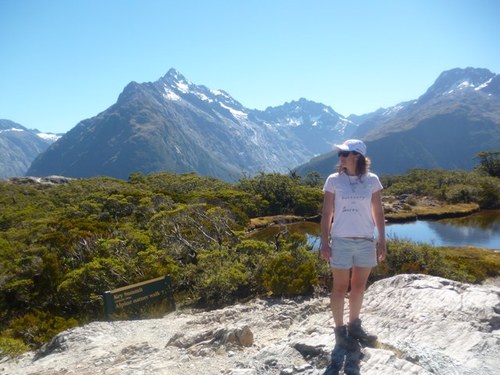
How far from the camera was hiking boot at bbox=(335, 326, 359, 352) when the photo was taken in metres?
4.56

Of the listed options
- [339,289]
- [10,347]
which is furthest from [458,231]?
[10,347]

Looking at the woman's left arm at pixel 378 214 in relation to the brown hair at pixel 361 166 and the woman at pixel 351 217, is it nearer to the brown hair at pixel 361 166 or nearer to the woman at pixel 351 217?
the woman at pixel 351 217

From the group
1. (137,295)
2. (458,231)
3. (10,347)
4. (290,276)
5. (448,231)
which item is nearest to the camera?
(10,347)

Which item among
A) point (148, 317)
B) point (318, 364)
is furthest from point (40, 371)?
point (318, 364)

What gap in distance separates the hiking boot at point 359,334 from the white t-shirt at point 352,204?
1038 millimetres

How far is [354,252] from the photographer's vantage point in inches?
177

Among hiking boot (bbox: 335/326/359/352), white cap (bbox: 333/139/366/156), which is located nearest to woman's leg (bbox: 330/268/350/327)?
hiking boot (bbox: 335/326/359/352)

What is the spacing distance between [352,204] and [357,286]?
0.92 m

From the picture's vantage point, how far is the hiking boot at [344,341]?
4.56 m

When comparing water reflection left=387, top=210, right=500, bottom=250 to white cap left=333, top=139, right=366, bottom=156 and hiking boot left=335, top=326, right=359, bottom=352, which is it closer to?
hiking boot left=335, top=326, right=359, bottom=352

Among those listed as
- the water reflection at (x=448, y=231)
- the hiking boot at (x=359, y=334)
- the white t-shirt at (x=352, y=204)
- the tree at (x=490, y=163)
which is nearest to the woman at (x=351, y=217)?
the white t-shirt at (x=352, y=204)

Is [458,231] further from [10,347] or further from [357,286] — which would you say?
[10,347]

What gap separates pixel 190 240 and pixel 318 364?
10.2m

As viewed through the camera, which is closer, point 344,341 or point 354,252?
point 354,252
